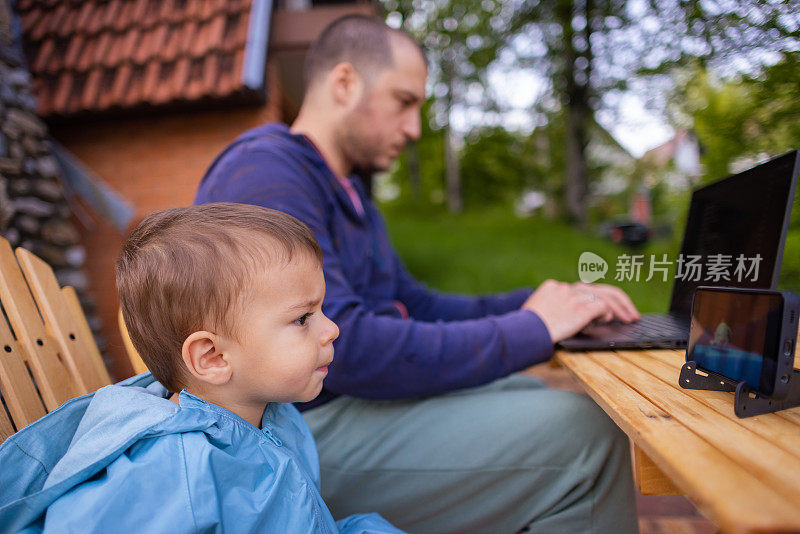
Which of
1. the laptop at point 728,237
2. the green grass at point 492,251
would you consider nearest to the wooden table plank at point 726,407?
the laptop at point 728,237

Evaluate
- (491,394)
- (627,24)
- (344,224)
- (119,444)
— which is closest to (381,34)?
(344,224)

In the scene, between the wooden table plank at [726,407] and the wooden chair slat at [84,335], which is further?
the wooden chair slat at [84,335]

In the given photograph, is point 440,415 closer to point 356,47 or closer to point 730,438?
point 730,438

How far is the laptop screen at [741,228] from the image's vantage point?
1.13 metres

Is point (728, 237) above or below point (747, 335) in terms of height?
above

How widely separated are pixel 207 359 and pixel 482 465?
70cm

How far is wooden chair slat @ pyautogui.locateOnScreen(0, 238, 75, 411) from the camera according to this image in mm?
1141

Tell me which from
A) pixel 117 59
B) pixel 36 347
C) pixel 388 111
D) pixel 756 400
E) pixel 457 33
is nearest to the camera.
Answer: pixel 756 400

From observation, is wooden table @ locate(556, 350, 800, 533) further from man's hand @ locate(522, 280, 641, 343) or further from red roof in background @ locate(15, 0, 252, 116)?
red roof in background @ locate(15, 0, 252, 116)

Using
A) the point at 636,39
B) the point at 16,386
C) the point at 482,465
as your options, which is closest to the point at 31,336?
the point at 16,386

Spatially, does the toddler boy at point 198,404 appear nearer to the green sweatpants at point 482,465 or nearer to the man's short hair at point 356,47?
the green sweatpants at point 482,465

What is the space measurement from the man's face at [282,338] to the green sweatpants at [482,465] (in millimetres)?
385

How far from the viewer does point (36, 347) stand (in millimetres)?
1155

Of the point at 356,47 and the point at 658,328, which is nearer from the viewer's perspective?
the point at 658,328
